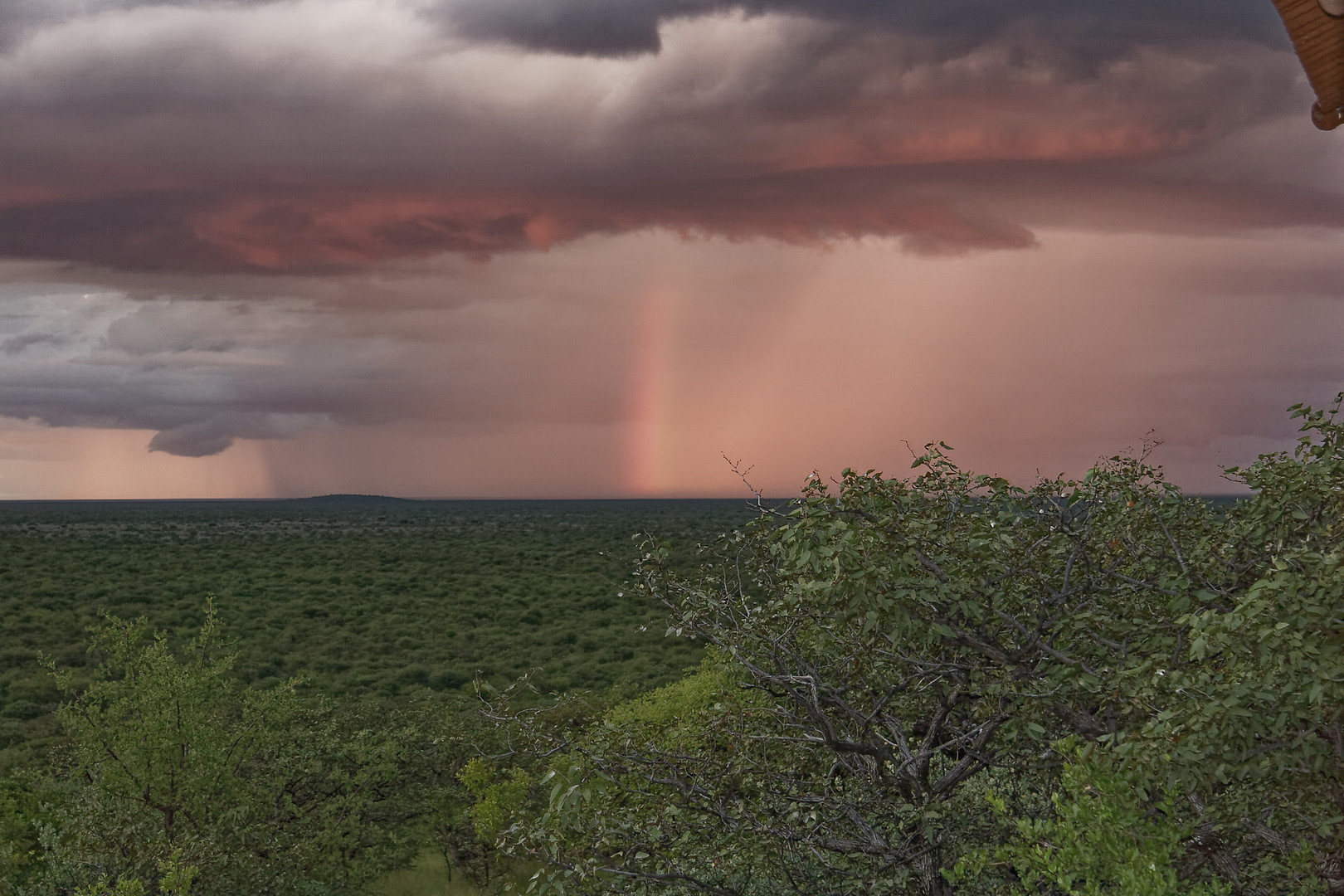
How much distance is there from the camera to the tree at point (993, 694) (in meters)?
7.38

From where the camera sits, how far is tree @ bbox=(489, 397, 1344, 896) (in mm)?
7379

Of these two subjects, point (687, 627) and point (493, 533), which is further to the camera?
point (493, 533)

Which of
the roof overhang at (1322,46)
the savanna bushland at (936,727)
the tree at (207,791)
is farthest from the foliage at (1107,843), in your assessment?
the tree at (207,791)

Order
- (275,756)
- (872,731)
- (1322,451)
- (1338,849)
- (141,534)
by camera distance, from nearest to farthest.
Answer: (1338,849) → (1322,451) → (872,731) → (275,756) → (141,534)

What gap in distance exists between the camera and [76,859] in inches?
741

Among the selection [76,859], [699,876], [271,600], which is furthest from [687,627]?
[271,600]

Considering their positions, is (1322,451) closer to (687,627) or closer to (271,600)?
A: (687,627)

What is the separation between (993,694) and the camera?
36.8 ft

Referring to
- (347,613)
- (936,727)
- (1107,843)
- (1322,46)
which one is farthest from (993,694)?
(347,613)

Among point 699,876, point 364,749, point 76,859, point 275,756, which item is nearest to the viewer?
point 699,876

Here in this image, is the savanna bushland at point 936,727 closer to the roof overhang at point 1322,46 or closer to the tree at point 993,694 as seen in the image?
the tree at point 993,694

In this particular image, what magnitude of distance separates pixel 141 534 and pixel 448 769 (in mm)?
176503

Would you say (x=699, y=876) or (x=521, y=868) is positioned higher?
(x=699, y=876)

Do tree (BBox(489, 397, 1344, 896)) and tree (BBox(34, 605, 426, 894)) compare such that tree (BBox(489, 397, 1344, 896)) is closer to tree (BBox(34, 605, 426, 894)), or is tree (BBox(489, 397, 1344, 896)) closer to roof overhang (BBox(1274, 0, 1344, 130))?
roof overhang (BBox(1274, 0, 1344, 130))
